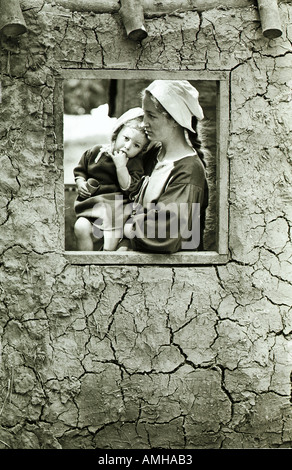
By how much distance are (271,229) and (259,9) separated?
1077mm

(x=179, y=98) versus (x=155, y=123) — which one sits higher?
(x=179, y=98)

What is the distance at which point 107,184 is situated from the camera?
3119 millimetres

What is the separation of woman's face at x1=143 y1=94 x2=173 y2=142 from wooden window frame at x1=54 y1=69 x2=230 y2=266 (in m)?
0.14

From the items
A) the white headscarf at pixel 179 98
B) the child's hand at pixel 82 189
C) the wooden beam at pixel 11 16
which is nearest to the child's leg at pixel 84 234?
the child's hand at pixel 82 189

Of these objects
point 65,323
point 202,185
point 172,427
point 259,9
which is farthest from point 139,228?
point 259,9

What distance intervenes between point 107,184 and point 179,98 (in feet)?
1.82

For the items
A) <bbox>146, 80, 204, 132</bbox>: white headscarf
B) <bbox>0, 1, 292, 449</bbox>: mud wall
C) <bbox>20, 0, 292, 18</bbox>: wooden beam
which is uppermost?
<bbox>20, 0, 292, 18</bbox>: wooden beam

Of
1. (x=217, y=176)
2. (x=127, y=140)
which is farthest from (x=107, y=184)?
(x=217, y=176)

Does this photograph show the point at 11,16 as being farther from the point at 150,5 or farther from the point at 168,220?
the point at 168,220

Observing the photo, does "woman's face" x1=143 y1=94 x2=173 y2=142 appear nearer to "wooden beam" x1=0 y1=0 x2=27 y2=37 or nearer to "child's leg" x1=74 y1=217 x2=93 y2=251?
"child's leg" x1=74 y1=217 x2=93 y2=251

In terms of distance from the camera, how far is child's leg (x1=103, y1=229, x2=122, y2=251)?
10.2 ft

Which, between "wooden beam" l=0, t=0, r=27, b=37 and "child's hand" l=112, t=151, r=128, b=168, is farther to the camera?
"child's hand" l=112, t=151, r=128, b=168

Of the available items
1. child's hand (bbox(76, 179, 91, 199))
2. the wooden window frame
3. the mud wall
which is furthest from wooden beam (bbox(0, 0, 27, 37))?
child's hand (bbox(76, 179, 91, 199))

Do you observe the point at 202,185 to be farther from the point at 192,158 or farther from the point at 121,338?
the point at 121,338
